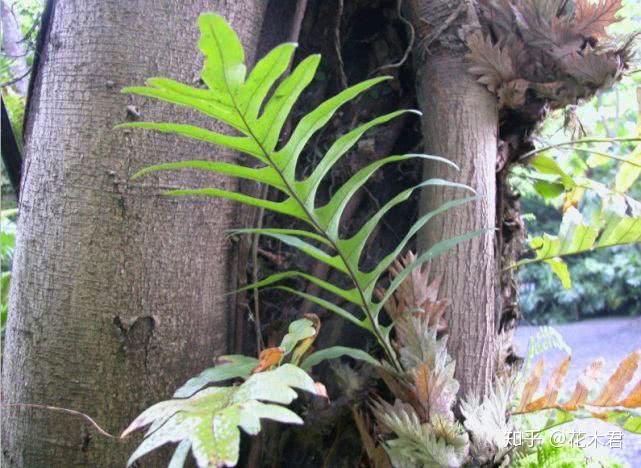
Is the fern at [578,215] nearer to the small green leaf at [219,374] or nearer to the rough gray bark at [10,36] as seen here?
the small green leaf at [219,374]

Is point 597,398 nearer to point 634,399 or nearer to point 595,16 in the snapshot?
point 634,399

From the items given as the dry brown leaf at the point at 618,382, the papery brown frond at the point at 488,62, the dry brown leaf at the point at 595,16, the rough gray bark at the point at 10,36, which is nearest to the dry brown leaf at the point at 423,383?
the dry brown leaf at the point at 618,382

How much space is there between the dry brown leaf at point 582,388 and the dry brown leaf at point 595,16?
457 millimetres

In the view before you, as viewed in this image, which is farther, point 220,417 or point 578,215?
point 578,215

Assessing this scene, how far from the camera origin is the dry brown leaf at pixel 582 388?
0.73 meters

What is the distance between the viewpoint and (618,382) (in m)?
0.71

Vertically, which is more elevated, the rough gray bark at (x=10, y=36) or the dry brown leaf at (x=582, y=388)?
the rough gray bark at (x=10, y=36)

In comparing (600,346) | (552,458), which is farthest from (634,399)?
(600,346)

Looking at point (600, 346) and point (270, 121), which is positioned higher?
point (270, 121)

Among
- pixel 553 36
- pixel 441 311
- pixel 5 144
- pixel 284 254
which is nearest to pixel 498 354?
pixel 441 311

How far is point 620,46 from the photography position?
0.82 m

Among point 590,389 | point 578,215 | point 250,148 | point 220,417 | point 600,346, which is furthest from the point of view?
point 600,346

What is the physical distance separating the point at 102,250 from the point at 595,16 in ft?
2.36

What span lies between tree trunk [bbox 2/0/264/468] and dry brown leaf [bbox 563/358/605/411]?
479 millimetres
